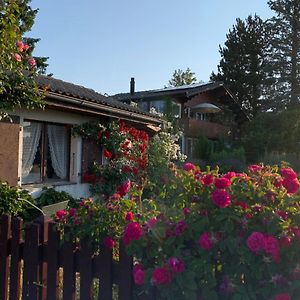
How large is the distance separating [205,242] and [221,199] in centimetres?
26

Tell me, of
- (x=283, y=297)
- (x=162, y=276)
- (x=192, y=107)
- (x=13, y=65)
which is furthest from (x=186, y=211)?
(x=192, y=107)

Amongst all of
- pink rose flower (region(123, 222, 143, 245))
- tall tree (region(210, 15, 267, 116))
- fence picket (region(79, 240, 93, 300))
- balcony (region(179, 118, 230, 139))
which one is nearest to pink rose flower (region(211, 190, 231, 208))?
pink rose flower (region(123, 222, 143, 245))

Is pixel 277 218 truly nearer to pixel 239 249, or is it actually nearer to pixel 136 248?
pixel 239 249

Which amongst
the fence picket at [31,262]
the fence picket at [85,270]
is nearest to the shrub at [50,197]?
the fence picket at [31,262]

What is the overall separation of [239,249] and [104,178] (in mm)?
8006

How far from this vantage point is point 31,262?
304 centimetres

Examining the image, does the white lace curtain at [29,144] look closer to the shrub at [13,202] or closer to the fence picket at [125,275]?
the shrub at [13,202]

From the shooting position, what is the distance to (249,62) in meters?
35.9

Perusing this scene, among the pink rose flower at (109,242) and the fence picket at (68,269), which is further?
the fence picket at (68,269)

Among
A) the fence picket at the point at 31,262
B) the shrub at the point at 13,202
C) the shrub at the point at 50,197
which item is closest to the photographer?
the fence picket at the point at 31,262

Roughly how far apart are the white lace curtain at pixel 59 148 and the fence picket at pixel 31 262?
6.10 m

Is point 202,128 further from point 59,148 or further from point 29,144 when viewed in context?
point 29,144

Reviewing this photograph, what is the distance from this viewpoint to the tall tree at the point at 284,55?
3344 cm

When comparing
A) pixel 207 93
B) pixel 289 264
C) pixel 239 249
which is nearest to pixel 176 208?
pixel 239 249
